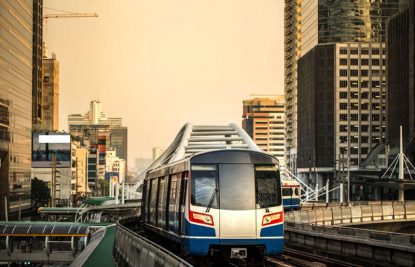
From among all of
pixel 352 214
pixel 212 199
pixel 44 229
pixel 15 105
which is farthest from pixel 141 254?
pixel 15 105

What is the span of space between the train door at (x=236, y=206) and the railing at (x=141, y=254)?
2.44m

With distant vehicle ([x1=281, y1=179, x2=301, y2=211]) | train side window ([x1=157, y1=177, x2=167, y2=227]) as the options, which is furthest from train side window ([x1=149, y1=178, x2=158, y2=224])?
distant vehicle ([x1=281, y1=179, x2=301, y2=211])

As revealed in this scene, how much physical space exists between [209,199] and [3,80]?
4149 inches

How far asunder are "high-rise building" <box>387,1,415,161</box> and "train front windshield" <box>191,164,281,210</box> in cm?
13014

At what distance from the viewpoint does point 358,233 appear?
34406mm

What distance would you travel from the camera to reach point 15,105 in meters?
134

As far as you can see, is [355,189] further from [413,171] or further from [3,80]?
[3,80]

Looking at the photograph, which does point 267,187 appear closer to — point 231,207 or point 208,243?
point 231,207

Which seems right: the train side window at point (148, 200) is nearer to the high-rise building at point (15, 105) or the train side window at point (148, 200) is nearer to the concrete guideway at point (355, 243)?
the concrete guideway at point (355, 243)

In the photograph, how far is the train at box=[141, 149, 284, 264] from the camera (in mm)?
23188

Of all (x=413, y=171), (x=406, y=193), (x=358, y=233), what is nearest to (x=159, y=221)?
(x=358, y=233)

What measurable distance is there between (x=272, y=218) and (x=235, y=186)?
1423 millimetres

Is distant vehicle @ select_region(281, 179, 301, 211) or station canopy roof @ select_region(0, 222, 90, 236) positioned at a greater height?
distant vehicle @ select_region(281, 179, 301, 211)

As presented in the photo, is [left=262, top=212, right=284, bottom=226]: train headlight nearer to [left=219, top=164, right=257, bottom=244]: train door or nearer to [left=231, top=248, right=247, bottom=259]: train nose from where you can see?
[left=219, top=164, right=257, bottom=244]: train door
